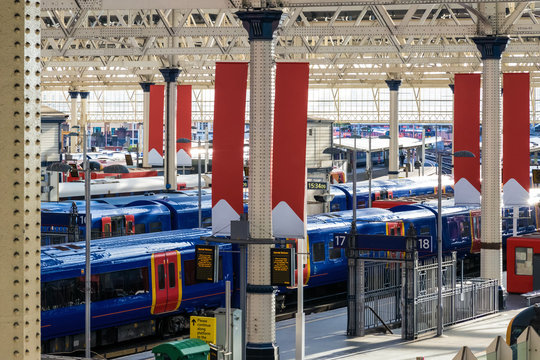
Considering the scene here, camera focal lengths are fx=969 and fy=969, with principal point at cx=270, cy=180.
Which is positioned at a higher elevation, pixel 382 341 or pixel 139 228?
pixel 139 228

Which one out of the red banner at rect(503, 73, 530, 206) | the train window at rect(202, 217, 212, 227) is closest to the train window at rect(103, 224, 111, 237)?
the train window at rect(202, 217, 212, 227)

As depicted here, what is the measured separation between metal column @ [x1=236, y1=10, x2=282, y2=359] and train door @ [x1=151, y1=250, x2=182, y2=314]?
4.37 metres

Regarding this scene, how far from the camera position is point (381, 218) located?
106 ft

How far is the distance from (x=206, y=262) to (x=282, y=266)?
1.52 metres

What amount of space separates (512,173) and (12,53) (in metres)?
24.3

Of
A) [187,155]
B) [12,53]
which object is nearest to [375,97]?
[187,155]

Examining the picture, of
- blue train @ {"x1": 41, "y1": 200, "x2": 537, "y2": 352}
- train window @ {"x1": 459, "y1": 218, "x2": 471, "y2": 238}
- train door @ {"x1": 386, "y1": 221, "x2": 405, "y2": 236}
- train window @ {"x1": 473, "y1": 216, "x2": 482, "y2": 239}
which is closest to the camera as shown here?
blue train @ {"x1": 41, "y1": 200, "x2": 537, "y2": 352}

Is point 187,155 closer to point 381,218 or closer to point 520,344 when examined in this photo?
point 381,218

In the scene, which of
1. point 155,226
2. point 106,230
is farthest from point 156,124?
point 106,230

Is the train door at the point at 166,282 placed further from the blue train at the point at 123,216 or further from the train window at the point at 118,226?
the train window at the point at 118,226

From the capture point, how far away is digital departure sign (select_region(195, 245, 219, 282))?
18766 millimetres

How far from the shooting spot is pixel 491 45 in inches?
1025

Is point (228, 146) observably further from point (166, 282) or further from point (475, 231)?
point (475, 231)

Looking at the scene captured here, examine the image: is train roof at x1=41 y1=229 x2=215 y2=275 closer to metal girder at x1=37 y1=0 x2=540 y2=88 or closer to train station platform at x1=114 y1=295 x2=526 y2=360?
train station platform at x1=114 y1=295 x2=526 y2=360
